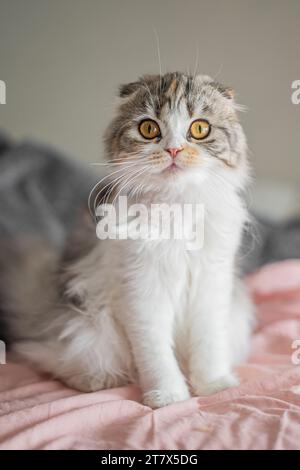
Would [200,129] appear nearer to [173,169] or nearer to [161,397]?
[173,169]

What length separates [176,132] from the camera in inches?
40.0

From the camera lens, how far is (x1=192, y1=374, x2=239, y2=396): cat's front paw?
1.14 m

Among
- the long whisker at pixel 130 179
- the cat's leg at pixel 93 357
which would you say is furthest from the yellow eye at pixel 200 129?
the cat's leg at pixel 93 357

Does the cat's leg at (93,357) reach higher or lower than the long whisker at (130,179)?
lower

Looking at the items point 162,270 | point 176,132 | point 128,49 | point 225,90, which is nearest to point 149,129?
point 176,132

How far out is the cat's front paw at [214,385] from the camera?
114cm

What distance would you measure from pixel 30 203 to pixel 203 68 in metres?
1.17

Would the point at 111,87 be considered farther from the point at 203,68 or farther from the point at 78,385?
the point at 78,385

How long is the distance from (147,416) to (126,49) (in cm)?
98
